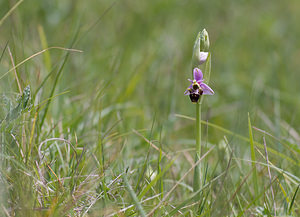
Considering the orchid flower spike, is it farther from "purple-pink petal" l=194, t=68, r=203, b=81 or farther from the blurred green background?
the blurred green background

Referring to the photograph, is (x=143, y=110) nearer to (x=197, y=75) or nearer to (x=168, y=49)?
(x=168, y=49)

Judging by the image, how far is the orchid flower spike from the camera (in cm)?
194

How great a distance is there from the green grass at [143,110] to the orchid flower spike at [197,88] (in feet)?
0.67

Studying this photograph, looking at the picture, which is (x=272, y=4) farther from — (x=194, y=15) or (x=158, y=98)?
(x=158, y=98)

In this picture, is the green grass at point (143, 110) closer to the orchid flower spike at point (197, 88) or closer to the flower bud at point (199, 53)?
the orchid flower spike at point (197, 88)

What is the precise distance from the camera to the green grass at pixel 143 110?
182cm

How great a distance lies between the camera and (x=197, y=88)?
1941mm

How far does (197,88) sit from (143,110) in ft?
5.83

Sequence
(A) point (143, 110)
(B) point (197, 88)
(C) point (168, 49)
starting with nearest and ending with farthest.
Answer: (B) point (197, 88) < (A) point (143, 110) < (C) point (168, 49)

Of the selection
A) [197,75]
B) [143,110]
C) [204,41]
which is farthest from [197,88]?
[143,110]

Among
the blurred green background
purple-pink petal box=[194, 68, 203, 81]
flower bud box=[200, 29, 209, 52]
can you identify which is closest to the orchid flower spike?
purple-pink petal box=[194, 68, 203, 81]

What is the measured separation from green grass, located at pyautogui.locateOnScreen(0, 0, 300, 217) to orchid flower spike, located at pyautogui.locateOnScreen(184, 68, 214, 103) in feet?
0.67

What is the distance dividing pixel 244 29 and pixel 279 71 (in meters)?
1.44

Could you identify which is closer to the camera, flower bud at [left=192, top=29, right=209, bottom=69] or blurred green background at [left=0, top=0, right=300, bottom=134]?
flower bud at [left=192, top=29, right=209, bottom=69]
